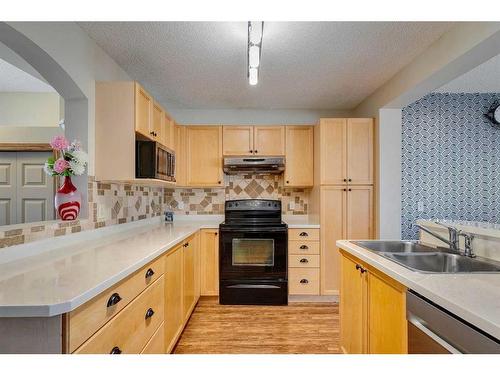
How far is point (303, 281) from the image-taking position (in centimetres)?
341

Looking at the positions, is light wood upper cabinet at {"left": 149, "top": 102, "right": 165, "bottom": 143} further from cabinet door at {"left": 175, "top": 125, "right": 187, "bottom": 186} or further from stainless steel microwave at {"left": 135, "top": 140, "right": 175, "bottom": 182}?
cabinet door at {"left": 175, "top": 125, "right": 187, "bottom": 186}

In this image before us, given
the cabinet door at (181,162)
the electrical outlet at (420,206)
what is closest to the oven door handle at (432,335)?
the electrical outlet at (420,206)

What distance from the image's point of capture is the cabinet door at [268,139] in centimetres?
380

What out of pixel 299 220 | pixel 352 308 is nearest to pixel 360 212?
pixel 299 220

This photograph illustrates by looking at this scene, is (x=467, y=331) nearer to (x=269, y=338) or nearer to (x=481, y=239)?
(x=481, y=239)

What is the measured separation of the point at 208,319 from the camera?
2947mm

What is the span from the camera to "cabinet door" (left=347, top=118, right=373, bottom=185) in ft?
11.2

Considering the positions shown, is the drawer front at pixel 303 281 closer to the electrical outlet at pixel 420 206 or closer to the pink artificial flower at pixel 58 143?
the electrical outlet at pixel 420 206

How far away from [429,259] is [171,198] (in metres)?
3.22

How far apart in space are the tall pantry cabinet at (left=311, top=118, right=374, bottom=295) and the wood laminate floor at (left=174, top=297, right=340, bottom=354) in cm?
55

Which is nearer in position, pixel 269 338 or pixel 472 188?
pixel 269 338

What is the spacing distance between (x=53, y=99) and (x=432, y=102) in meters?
4.82

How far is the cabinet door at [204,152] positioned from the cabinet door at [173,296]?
1447 mm
